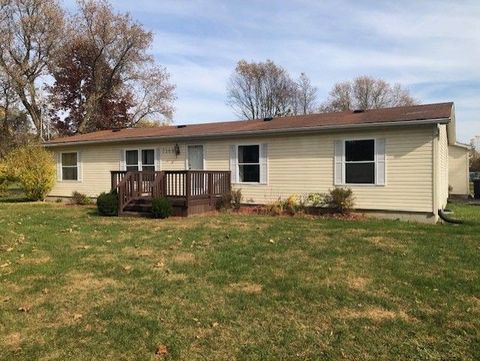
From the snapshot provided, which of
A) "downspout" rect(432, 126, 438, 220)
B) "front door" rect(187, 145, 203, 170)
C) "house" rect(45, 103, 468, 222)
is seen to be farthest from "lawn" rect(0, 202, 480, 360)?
"front door" rect(187, 145, 203, 170)

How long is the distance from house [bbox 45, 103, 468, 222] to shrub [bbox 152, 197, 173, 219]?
0.74 m

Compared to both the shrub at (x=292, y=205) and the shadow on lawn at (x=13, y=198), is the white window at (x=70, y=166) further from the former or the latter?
the shrub at (x=292, y=205)

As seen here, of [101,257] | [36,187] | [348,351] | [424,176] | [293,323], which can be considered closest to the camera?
[348,351]

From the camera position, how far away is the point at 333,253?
7250mm

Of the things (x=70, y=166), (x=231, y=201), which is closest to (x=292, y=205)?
(x=231, y=201)

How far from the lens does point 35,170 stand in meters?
18.4

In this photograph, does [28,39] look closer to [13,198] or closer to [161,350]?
[13,198]

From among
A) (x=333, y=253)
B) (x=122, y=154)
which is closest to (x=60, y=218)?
(x=122, y=154)

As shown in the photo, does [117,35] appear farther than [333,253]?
Yes

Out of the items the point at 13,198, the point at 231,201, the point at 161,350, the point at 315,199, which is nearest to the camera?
the point at 161,350

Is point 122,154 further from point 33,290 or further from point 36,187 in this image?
point 33,290

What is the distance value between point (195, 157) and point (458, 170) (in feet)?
47.3

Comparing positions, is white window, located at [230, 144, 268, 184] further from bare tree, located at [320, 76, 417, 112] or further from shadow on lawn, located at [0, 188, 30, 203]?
bare tree, located at [320, 76, 417, 112]

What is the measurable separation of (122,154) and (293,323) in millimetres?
14079
